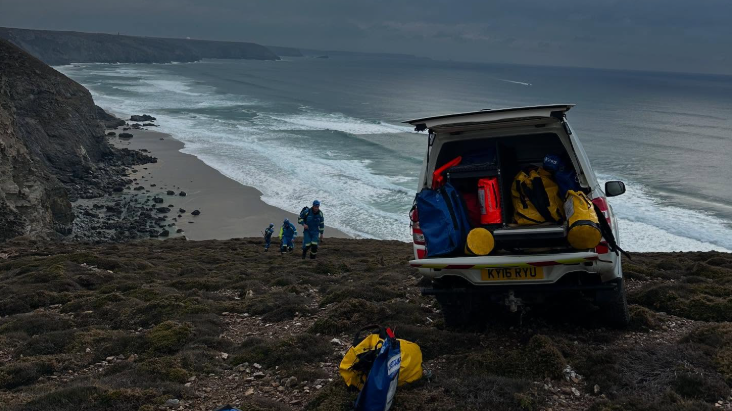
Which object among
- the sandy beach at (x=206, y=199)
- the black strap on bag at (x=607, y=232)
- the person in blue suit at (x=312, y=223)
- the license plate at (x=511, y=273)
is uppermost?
the black strap on bag at (x=607, y=232)

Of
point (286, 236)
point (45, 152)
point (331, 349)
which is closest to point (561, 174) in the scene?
point (331, 349)

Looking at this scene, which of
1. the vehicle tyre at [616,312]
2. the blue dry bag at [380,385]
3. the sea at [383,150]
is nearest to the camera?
the blue dry bag at [380,385]

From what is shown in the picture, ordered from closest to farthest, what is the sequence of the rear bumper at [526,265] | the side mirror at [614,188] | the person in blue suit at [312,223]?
1. the rear bumper at [526,265]
2. the side mirror at [614,188]
3. the person in blue suit at [312,223]

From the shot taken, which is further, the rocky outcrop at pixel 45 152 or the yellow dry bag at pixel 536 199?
the rocky outcrop at pixel 45 152

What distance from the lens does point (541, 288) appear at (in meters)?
5.36

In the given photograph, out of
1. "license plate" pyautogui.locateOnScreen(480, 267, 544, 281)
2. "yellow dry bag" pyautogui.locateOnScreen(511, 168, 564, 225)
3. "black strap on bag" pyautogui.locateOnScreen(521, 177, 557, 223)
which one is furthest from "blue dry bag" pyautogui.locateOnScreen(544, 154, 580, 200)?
"license plate" pyautogui.locateOnScreen(480, 267, 544, 281)

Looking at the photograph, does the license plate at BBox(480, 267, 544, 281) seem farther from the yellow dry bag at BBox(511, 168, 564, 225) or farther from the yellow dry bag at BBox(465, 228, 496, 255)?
the yellow dry bag at BBox(511, 168, 564, 225)

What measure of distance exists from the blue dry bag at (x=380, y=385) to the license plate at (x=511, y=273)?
1327 mm

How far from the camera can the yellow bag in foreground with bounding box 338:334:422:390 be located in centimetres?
504

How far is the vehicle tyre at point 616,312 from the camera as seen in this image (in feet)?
19.6

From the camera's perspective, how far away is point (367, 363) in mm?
4992

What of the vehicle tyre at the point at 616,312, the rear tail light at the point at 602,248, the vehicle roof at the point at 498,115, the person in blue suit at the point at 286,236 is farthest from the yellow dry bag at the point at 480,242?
the person in blue suit at the point at 286,236

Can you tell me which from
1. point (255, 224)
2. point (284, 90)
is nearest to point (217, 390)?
point (255, 224)

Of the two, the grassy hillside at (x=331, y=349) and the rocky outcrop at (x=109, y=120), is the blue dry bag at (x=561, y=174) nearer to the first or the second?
the grassy hillside at (x=331, y=349)
